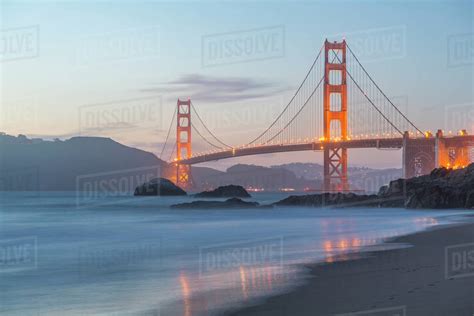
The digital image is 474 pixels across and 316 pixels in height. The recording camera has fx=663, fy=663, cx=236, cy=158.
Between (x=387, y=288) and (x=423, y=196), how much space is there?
2063 centimetres

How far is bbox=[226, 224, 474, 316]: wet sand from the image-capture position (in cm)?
495

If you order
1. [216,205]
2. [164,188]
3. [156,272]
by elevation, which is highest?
[156,272]

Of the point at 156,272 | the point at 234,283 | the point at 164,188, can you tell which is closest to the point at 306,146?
the point at 164,188

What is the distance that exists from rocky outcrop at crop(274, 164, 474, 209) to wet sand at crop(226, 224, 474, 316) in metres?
16.9

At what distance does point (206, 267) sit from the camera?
326 inches

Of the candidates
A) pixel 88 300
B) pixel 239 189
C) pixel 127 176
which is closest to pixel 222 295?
pixel 88 300

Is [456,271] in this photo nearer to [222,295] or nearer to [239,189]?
[222,295]

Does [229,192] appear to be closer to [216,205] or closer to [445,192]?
[216,205]

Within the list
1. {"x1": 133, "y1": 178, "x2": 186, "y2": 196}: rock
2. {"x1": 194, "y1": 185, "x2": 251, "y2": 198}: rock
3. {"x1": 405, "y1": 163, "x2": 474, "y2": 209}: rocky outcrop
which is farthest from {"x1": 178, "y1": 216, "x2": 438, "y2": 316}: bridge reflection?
{"x1": 133, "y1": 178, "x2": 186, "y2": 196}: rock

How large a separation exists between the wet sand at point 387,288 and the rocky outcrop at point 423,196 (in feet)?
55.3

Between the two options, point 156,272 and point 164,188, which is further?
point 164,188

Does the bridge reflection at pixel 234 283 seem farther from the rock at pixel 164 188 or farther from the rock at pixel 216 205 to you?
the rock at pixel 164 188

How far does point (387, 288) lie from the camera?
5.81 m

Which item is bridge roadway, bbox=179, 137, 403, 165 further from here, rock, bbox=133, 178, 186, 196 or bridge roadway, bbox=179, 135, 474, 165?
rock, bbox=133, 178, 186, 196
